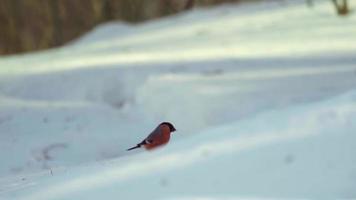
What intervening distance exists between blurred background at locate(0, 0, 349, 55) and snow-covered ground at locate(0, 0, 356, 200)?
539cm

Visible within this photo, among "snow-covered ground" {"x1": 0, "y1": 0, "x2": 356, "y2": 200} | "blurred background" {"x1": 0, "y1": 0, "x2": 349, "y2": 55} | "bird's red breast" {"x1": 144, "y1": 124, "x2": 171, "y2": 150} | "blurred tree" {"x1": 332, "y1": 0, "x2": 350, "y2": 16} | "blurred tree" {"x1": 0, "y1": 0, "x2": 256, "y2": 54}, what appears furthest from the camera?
"blurred tree" {"x1": 0, "y1": 0, "x2": 256, "y2": 54}

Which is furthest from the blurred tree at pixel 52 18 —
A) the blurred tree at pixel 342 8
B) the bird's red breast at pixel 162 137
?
the bird's red breast at pixel 162 137

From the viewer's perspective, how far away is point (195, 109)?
9359 mm

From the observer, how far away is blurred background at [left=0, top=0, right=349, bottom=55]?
24.8m

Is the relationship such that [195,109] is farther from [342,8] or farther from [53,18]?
[53,18]

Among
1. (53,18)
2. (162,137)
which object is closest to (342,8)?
(162,137)

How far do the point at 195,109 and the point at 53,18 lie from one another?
1702 centimetres

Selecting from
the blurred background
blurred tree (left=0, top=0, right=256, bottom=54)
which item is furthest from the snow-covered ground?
blurred tree (left=0, top=0, right=256, bottom=54)

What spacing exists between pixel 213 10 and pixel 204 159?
1563 centimetres

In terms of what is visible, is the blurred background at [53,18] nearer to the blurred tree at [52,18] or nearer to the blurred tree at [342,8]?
the blurred tree at [52,18]

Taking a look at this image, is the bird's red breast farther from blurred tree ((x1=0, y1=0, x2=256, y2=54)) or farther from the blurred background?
blurred tree ((x1=0, y1=0, x2=256, y2=54))

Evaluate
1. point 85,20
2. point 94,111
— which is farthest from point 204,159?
point 85,20

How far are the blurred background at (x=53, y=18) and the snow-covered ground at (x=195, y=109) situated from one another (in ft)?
17.7

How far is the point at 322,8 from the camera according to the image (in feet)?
52.9
